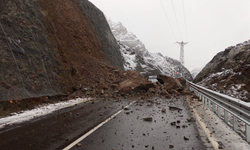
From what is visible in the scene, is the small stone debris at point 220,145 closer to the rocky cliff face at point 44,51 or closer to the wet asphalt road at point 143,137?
the wet asphalt road at point 143,137

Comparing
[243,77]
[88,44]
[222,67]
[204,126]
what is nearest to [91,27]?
[88,44]

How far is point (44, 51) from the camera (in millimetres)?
13492

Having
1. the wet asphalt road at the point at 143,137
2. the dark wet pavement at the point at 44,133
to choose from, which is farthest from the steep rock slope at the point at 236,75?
the dark wet pavement at the point at 44,133

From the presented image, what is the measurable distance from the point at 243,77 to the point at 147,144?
44.7 ft

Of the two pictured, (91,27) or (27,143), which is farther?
(91,27)

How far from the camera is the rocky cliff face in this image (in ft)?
32.2

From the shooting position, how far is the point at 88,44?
24.4 meters

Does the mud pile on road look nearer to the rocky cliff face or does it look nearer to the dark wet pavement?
the rocky cliff face

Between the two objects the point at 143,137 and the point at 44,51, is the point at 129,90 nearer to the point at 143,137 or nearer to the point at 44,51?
the point at 44,51

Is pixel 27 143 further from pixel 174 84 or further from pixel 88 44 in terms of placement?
pixel 88 44

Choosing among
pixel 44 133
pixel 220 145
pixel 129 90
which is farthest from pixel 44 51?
pixel 220 145

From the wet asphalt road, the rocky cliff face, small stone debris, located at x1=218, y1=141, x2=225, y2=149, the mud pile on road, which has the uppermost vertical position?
the rocky cliff face

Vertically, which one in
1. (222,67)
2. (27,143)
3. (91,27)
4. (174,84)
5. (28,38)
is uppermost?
(91,27)

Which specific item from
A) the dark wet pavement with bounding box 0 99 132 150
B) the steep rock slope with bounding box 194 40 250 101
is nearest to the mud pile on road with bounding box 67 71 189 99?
the steep rock slope with bounding box 194 40 250 101
